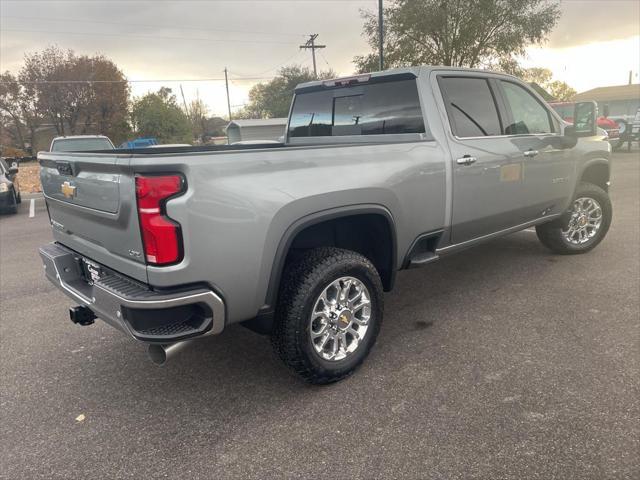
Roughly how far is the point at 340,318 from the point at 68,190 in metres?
1.78

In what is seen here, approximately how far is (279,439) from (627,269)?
160 inches

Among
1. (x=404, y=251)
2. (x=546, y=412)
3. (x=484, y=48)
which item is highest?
(x=484, y=48)

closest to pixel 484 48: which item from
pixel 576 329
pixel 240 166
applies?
pixel 576 329

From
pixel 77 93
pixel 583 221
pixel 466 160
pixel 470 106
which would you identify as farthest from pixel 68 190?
pixel 77 93

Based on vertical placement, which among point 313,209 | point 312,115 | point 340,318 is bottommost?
point 340,318

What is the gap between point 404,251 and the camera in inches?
129

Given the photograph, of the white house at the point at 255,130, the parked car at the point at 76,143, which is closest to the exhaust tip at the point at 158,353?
the parked car at the point at 76,143

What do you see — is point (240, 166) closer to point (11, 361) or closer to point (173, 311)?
point (173, 311)

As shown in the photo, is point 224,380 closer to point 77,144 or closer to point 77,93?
point 77,144

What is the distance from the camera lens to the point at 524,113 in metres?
4.28

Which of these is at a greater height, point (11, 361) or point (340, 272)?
point (340, 272)

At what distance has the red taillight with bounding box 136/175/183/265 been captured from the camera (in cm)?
208

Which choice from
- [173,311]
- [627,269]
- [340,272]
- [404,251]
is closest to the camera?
[173,311]

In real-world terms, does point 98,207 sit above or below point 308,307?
above
